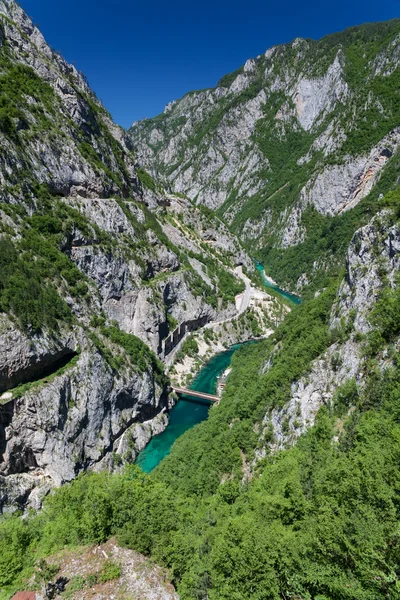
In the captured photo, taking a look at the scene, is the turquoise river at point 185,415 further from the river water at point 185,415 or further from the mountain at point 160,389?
the mountain at point 160,389

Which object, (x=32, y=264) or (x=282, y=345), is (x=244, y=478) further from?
(x=32, y=264)

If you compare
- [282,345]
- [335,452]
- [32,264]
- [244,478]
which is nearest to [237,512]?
[335,452]

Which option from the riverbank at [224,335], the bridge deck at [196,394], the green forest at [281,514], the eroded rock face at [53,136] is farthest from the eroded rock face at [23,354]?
the riverbank at [224,335]

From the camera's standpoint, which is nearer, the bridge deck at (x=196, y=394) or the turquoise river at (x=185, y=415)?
the turquoise river at (x=185, y=415)

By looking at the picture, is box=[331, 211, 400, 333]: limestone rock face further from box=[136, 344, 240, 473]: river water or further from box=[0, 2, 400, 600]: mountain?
box=[136, 344, 240, 473]: river water

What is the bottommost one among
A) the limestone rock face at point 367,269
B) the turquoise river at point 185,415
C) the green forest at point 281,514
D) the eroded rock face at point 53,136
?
the turquoise river at point 185,415

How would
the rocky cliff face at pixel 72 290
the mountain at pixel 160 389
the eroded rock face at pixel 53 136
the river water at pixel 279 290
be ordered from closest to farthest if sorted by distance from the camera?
the mountain at pixel 160 389 → the rocky cliff face at pixel 72 290 → the eroded rock face at pixel 53 136 → the river water at pixel 279 290

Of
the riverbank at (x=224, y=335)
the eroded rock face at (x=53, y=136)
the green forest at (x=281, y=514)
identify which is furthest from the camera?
the riverbank at (x=224, y=335)
